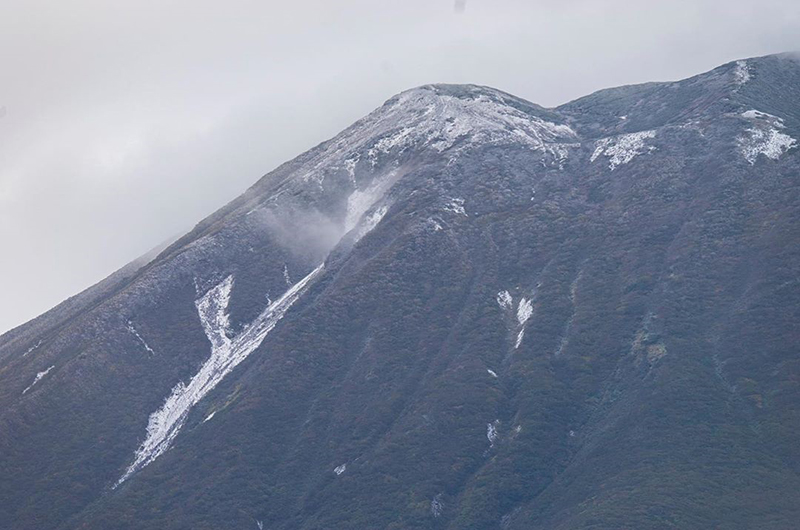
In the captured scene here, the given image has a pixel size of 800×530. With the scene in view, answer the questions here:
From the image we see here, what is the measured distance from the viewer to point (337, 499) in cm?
18400

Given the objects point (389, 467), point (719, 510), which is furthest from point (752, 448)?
point (389, 467)

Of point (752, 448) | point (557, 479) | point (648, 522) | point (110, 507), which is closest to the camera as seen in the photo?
point (648, 522)

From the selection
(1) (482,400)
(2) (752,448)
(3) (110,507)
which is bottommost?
(2) (752,448)

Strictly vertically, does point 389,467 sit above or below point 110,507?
below

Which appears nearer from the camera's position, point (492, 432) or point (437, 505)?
point (437, 505)

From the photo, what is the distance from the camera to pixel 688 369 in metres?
188

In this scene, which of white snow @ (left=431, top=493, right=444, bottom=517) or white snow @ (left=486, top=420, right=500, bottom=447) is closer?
white snow @ (left=431, top=493, right=444, bottom=517)

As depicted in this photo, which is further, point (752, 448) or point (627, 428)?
point (627, 428)

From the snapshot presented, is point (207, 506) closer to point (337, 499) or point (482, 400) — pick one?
point (337, 499)

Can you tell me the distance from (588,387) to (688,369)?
18720mm

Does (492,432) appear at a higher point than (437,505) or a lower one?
higher

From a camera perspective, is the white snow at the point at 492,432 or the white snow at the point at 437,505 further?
the white snow at the point at 492,432

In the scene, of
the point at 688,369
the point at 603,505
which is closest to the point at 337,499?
the point at 603,505

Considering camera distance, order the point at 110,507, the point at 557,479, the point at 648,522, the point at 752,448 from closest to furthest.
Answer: the point at 648,522, the point at 752,448, the point at 557,479, the point at 110,507
